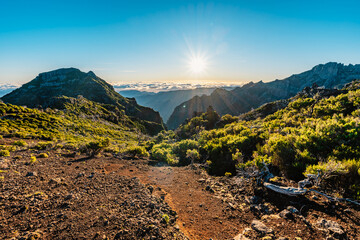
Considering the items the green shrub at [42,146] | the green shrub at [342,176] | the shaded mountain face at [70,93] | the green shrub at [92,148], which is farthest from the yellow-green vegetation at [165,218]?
the shaded mountain face at [70,93]

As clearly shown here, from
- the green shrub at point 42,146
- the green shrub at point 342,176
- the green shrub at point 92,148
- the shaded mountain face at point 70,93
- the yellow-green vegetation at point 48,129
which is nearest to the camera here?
the green shrub at point 342,176

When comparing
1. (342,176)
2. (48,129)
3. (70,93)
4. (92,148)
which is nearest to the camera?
(342,176)

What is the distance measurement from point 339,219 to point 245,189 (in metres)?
3.62

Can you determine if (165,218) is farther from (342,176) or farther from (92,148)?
(92,148)

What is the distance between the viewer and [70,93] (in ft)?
484

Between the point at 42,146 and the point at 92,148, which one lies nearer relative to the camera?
the point at 42,146

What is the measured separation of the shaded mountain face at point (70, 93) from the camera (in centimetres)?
14338

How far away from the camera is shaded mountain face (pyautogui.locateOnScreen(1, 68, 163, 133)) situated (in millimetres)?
143375

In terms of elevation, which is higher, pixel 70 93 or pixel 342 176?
pixel 70 93

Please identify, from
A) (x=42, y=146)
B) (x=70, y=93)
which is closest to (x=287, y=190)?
(x=42, y=146)

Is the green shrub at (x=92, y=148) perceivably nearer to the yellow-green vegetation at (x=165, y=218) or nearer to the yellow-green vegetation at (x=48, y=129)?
the yellow-green vegetation at (x=48, y=129)

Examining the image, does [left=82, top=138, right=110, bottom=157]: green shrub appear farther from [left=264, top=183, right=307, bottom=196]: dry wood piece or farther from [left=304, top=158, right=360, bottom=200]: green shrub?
[left=304, top=158, right=360, bottom=200]: green shrub

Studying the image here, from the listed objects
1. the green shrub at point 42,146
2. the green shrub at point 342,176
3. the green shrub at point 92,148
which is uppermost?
the green shrub at point 342,176

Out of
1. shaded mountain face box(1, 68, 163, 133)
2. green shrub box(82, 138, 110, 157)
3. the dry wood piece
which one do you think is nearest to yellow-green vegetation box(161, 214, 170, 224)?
the dry wood piece
